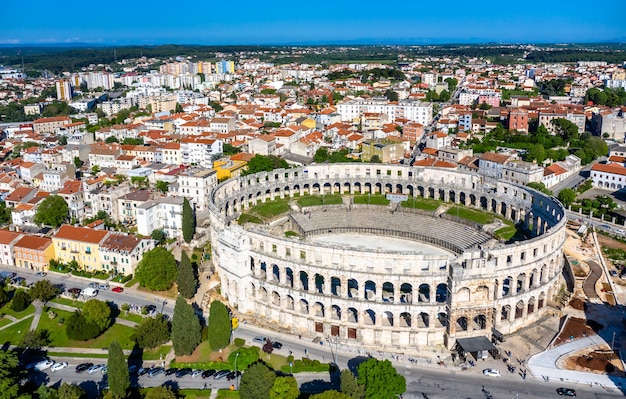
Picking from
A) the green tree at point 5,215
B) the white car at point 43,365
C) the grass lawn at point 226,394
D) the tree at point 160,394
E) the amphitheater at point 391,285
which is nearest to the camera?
the tree at point 160,394

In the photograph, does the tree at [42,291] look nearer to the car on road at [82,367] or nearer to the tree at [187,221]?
the car on road at [82,367]

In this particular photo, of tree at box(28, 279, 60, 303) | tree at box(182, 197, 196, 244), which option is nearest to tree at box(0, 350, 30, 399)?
tree at box(28, 279, 60, 303)

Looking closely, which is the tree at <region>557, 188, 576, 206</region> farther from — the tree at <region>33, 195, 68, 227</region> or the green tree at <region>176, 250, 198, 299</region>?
the tree at <region>33, 195, 68, 227</region>

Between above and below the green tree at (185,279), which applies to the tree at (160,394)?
below

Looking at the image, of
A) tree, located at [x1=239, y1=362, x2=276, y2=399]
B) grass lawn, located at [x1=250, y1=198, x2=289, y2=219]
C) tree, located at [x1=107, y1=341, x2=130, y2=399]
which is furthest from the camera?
grass lawn, located at [x1=250, y1=198, x2=289, y2=219]

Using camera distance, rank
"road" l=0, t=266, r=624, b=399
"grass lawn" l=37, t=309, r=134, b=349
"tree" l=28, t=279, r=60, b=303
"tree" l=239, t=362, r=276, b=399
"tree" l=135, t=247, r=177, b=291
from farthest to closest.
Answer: "tree" l=135, t=247, r=177, b=291
"tree" l=28, t=279, r=60, b=303
"grass lawn" l=37, t=309, r=134, b=349
"road" l=0, t=266, r=624, b=399
"tree" l=239, t=362, r=276, b=399

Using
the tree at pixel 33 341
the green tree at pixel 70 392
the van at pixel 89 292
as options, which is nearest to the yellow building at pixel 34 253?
the van at pixel 89 292
